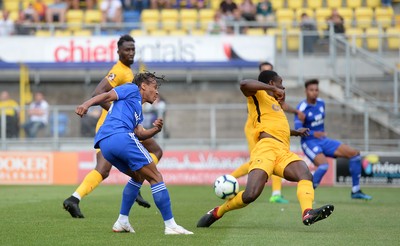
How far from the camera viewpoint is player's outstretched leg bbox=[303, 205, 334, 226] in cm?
1093

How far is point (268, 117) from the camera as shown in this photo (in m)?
12.6

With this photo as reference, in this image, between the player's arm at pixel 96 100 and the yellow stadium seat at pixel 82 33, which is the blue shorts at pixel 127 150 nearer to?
the player's arm at pixel 96 100

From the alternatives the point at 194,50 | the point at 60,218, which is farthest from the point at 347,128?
the point at 60,218

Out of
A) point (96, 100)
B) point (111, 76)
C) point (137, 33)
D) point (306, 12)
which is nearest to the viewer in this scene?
point (96, 100)

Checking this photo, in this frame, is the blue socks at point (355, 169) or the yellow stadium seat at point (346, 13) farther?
the yellow stadium seat at point (346, 13)

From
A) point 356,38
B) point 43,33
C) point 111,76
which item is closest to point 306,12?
point 356,38

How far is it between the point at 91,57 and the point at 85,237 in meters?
18.5

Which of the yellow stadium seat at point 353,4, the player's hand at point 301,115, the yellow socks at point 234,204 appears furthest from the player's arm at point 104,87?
the yellow stadium seat at point 353,4

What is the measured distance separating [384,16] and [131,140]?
795 inches

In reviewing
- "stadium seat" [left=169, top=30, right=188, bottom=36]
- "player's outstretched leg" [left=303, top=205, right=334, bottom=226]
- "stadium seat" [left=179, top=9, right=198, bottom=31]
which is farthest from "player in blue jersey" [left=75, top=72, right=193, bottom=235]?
"stadium seat" [left=179, top=9, right=198, bottom=31]

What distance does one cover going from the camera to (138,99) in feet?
36.6

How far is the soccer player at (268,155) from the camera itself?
1170cm

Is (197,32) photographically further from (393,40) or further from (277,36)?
(393,40)

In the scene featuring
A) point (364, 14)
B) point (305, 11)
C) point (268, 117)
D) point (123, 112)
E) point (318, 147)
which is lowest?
point (318, 147)
